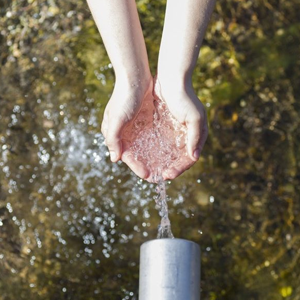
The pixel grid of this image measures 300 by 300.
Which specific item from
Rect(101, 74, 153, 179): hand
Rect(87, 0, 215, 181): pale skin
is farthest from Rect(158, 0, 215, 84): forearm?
Rect(101, 74, 153, 179): hand

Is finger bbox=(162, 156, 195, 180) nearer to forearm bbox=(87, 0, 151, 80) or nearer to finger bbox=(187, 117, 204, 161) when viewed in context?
finger bbox=(187, 117, 204, 161)

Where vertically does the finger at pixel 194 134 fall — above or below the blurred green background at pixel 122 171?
above

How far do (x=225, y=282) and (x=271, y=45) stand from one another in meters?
1.20

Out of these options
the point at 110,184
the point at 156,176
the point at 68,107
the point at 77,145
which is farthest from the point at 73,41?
the point at 156,176

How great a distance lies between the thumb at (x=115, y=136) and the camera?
171 cm

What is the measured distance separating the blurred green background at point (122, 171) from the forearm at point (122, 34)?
1047mm

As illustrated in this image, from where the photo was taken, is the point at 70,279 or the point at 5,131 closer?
the point at 70,279

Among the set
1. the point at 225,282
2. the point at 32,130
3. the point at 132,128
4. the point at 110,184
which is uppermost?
the point at 132,128

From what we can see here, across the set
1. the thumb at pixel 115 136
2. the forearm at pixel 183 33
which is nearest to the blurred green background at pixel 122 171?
the thumb at pixel 115 136

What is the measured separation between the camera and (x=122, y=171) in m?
2.72

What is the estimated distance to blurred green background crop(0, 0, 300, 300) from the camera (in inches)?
104

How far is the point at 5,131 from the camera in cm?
279

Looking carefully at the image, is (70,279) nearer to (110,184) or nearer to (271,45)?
(110,184)

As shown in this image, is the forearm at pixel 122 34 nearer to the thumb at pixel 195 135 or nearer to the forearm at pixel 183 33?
the forearm at pixel 183 33
